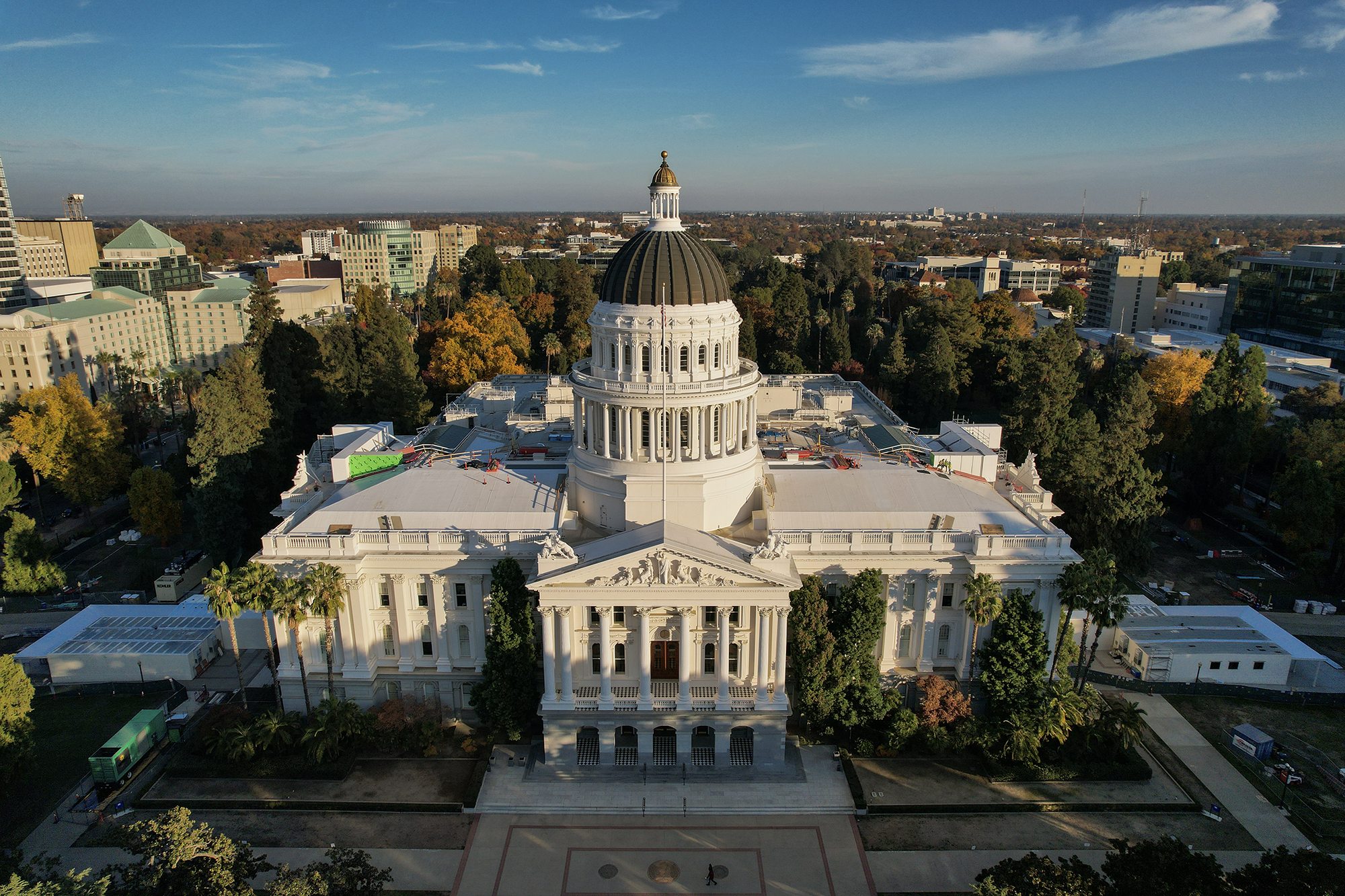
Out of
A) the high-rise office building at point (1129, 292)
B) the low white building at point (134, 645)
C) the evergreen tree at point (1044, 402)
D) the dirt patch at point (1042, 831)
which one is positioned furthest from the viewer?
the high-rise office building at point (1129, 292)

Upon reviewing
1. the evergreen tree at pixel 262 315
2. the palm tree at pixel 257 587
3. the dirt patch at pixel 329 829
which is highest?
the evergreen tree at pixel 262 315

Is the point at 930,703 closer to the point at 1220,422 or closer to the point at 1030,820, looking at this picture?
the point at 1030,820

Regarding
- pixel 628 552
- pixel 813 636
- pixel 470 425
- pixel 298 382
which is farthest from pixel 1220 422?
pixel 298 382

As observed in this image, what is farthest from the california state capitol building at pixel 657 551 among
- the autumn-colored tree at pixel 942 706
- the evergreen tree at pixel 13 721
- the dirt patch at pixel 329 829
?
the evergreen tree at pixel 13 721

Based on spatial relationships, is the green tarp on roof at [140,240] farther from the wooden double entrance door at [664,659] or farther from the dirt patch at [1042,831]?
the dirt patch at [1042,831]

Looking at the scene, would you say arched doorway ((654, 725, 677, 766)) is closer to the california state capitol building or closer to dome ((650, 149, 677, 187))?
the california state capitol building

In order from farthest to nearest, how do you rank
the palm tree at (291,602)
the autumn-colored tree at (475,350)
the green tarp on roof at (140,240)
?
the green tarp on roof at (140,240) → the autumn-colored tree at (475,350) → the palm tree at (291,602)
